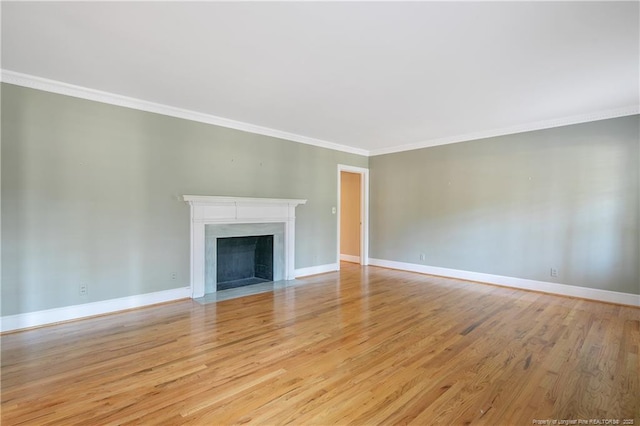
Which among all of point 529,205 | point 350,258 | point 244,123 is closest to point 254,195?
point 244,123

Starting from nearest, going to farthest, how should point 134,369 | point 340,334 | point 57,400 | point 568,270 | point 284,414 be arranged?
point 284,414 < point 57,400 < point 134,369 < point 340,334 < point 568,270

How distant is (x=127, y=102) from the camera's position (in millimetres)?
3850

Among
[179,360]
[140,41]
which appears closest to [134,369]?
[179,360]

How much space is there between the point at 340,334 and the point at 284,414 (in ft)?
4.30

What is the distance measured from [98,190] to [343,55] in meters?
3.21

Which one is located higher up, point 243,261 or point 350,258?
point 243,261

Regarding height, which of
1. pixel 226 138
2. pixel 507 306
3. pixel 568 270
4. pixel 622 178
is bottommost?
pixel 507 306

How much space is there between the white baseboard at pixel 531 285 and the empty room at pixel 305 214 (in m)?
0.03

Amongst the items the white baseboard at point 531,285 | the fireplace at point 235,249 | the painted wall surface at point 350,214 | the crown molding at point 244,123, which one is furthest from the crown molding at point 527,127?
the fireplace at point 235,249

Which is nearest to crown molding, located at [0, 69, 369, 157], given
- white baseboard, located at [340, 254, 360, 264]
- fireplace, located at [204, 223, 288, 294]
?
fireplace, located at [204, 223, 288, 294]

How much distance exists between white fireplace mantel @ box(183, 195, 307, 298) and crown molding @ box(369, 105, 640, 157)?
271cm

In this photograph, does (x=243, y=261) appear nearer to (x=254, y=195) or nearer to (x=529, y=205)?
(x=254, y=195)

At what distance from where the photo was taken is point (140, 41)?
8.38ft

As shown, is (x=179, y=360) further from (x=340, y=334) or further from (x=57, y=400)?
(x=340, y=334)
